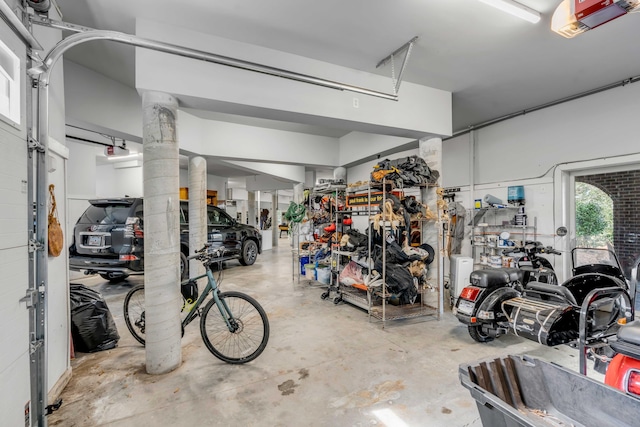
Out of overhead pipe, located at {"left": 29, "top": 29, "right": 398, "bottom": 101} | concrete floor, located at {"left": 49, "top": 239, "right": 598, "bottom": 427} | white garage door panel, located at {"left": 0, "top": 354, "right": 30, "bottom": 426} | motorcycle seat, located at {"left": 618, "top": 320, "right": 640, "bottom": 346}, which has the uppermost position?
overhead pipe, located at {"left": 29, "top": 29, "right": 398, "bottom": 101}

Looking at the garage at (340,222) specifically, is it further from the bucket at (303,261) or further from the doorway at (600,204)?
the bucket at (303,261)

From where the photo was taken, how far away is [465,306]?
3.12 metres

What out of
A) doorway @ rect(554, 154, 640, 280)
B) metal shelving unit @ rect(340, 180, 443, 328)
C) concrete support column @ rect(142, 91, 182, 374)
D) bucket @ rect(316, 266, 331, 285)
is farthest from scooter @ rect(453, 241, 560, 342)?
concrete support column @ rect(142, 91, 182, 374)

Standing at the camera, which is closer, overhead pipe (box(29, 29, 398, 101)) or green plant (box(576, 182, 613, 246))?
overhead pipe (box(29, 29, 398, 101))

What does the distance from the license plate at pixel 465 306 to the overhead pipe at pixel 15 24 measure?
4.03 m

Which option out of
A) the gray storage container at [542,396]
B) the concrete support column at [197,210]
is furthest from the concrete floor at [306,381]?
the concrete support column at [197,210]

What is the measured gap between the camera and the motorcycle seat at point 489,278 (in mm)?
3131

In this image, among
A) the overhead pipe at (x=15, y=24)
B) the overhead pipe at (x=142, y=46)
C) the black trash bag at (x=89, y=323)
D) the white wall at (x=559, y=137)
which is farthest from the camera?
the white wall at (x=559, y=137)

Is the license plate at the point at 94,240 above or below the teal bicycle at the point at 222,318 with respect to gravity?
above

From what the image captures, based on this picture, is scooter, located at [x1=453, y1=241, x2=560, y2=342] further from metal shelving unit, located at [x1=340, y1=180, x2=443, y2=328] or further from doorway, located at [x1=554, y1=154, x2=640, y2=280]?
doorway, located at [x1=554, y1=154, x2=640, y2=280]

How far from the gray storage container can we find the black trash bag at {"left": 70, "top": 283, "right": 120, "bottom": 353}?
3365 mm

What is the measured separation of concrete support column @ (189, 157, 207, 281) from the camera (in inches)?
213

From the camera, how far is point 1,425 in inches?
53.5

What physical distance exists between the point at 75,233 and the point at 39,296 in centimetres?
421
